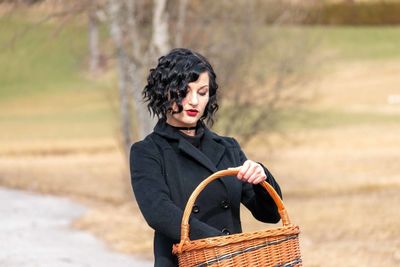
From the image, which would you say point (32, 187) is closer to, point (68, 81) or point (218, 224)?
point (218, 224)

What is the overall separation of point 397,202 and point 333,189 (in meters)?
5.66

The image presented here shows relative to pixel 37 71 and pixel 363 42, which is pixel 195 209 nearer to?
pixel 37 71

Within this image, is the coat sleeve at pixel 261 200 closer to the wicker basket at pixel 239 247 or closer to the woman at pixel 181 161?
the woman at pixel 181 161

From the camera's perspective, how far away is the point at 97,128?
3916 cm

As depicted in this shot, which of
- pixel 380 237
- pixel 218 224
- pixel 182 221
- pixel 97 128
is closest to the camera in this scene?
pixel 182 221

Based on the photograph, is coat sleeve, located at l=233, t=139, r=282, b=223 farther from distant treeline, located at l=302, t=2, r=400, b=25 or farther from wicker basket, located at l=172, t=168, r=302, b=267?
distant treeline, located at l=302, t=2, r=400, b=25

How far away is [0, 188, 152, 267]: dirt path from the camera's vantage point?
35.8 feet

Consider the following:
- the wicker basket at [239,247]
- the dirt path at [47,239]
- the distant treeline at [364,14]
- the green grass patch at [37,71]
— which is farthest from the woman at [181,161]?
Answer: the distant treeline at [364,14]

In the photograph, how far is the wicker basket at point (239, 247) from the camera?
4117mm

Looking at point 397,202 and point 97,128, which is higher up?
point 97,128

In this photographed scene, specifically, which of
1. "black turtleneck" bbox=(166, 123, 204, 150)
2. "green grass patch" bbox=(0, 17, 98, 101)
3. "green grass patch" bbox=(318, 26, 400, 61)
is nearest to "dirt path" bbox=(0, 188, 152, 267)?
"black turtleneck" bbox=(166, 123, 204, 150)

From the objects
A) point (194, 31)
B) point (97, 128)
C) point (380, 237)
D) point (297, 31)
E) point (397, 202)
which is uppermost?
point (97, 128)

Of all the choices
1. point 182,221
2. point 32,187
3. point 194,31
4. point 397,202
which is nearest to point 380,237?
point 397,202

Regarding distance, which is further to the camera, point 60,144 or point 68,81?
point 68,81
